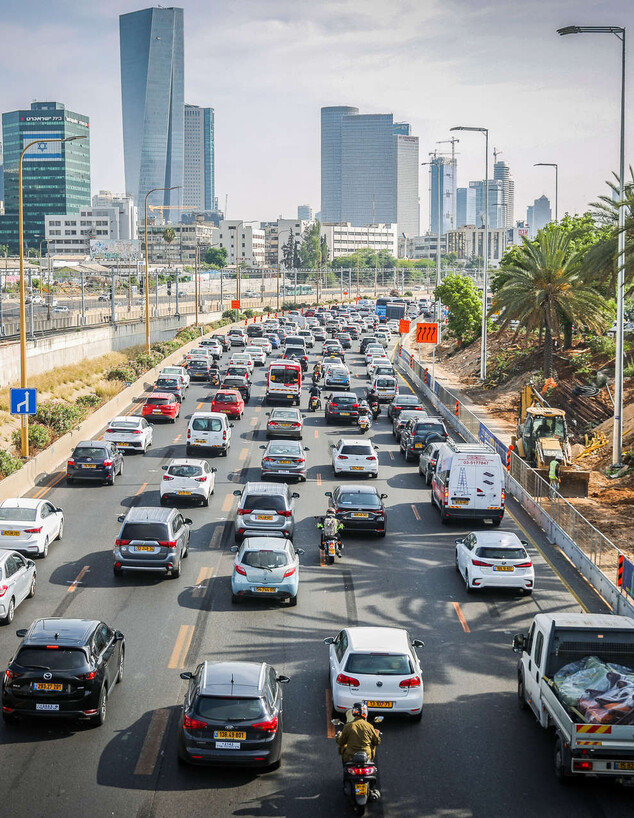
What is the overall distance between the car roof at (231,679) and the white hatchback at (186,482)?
16.5m

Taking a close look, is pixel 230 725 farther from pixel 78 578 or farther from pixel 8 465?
pixel 8 465

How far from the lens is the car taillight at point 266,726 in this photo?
13.4 metres

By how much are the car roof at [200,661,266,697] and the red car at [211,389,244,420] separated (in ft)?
111

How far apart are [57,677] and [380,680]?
4.81 meters

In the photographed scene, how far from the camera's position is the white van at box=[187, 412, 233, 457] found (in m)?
39.4

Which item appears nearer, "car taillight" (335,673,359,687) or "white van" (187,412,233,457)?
"car taillight" (335,673,359,687)

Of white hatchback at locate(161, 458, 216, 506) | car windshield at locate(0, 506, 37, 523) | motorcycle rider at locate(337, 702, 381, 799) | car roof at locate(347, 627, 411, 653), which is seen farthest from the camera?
white hatchback at locate(161, 458, 216, 506)

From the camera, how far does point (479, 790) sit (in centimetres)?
1341

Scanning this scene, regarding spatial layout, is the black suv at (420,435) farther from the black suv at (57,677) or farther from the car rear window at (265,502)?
the black suv at (57,677)

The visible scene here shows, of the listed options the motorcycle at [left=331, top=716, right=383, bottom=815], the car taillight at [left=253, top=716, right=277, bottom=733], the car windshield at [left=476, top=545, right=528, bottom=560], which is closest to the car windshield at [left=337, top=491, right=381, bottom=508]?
the car windshield at [left=476, top=545, right=528, bottom=560]

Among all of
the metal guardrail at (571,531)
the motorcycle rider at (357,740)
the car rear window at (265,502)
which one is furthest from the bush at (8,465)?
the motorcycle rider at (357,740)

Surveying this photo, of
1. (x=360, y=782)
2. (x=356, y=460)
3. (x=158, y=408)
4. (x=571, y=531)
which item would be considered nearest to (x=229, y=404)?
(x=158, y=408)

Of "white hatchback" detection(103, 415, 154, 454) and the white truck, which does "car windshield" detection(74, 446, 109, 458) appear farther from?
the white truck

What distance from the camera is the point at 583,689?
14266 mm
